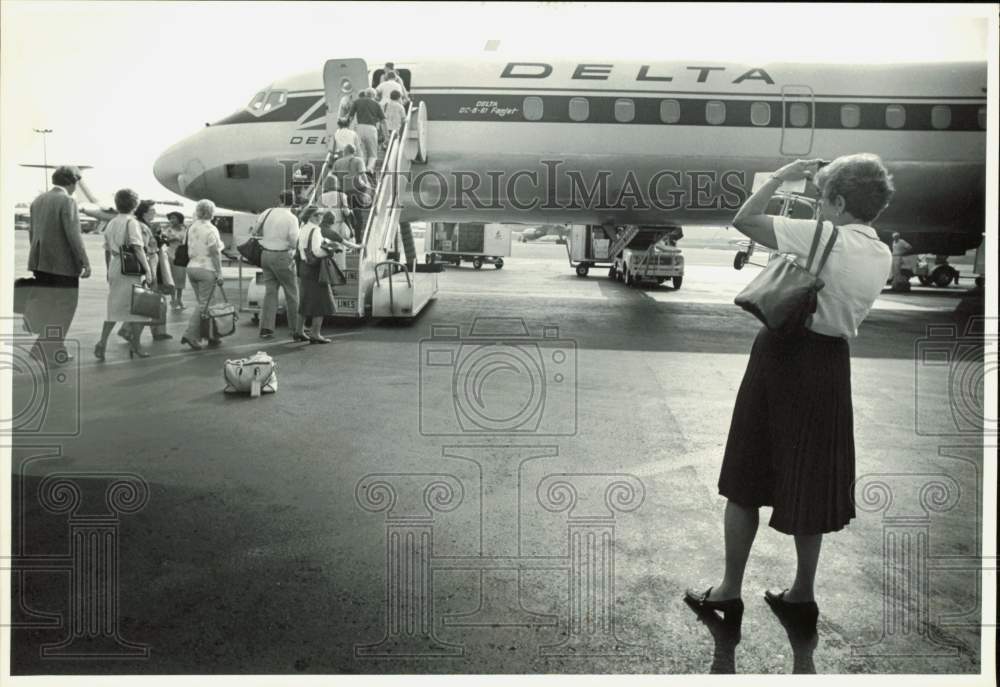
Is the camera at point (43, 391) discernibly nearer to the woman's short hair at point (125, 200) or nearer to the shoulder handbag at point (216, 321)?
the shoulder handbag at point (216, 321)

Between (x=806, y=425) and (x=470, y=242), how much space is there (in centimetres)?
2254

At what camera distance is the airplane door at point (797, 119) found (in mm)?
11164

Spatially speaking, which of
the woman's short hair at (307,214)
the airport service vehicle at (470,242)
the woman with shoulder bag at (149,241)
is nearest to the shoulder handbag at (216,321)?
the woman with shoulder bag at (149,241)

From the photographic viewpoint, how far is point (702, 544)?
11.0 feet

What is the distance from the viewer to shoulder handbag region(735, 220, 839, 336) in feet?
8.32

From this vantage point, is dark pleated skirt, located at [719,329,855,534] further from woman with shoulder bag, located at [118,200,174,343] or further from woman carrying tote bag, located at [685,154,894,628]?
woman with shoulder bag, located at [118,200,174,343]

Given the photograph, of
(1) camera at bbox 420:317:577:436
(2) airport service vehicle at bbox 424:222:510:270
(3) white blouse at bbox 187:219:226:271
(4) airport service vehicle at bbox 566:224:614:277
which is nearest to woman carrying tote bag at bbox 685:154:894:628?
(1) camera at bbox 420:317:577:436

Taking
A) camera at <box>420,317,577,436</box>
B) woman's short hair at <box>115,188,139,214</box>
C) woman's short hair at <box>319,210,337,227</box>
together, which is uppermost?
woman's short hair at <box>115,188,139,214</box>

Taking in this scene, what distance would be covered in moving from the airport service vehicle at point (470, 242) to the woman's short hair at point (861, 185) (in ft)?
70.0

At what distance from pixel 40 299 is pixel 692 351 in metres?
6.26

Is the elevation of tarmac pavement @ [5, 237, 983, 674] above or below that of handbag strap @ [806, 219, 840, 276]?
below

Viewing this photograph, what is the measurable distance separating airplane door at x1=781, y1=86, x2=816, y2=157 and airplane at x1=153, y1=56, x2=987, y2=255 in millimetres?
19

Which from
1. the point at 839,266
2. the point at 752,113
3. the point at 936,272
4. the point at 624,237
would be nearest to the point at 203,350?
the point at 839,266
